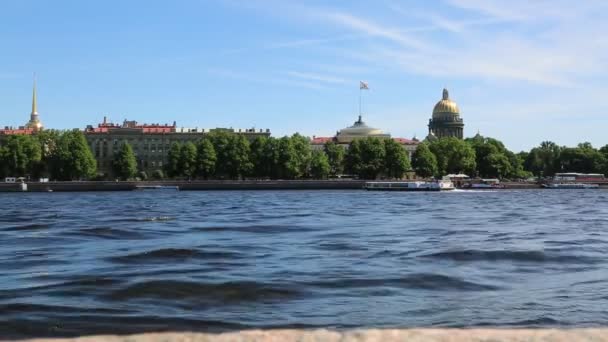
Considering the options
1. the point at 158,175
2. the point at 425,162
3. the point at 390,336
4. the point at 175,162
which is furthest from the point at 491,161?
the point at 390,336

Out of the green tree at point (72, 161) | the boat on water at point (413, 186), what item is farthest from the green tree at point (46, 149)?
the boat on water at point (413, 186)

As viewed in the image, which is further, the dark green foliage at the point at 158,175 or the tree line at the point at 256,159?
the dark green foliage at the point at 158,175

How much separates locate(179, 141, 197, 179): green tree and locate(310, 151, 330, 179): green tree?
16.3m

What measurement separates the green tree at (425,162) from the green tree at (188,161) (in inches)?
1267

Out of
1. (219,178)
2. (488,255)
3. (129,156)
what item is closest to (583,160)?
(219,178)

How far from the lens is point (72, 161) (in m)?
105

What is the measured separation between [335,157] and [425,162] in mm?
13187

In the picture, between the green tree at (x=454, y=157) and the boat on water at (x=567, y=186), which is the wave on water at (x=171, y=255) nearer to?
the boat on water at (x=567, y=186)

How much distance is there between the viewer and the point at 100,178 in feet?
389

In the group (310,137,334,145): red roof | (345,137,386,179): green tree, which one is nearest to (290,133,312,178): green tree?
(345,137,386,179): green tree

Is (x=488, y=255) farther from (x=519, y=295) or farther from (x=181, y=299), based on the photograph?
(x=181, y=299)

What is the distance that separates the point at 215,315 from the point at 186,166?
102273 millimetres

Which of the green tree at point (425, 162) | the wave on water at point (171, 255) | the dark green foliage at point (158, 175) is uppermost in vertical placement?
the green tree at point (425, 162)

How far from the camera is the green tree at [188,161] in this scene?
361 ft
